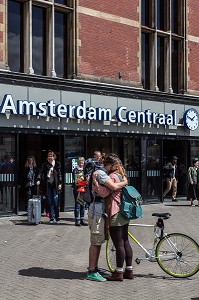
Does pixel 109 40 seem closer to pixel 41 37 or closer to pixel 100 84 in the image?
pixel 100 84

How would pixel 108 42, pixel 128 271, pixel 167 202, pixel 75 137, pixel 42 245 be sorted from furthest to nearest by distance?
pixel 167 202 → pixel 108 42 → pixel 75 137 → pixel 42 245 → pixel 128 271

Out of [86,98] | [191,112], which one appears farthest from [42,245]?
[191,112]

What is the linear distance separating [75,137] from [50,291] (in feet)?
31.4

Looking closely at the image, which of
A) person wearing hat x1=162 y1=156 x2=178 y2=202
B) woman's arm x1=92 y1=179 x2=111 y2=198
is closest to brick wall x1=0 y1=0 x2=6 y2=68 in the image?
person wearing hat x1=162 y1=156 x2=178 y2=202

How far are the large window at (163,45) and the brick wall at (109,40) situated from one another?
932 mm

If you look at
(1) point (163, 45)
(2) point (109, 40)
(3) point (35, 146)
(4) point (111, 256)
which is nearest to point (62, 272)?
(4) point (111, 256)

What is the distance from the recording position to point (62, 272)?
767 cm

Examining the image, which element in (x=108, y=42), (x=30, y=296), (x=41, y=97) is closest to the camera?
(x=30, y=296)

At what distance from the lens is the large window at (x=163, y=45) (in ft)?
62.2

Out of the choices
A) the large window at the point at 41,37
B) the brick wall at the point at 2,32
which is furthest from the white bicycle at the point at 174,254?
the large window at the point at 41,37

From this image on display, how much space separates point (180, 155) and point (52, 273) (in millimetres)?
13384

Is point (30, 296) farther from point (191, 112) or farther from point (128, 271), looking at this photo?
point (191, 112)

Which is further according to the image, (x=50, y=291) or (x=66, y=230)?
(x=66, y=230)

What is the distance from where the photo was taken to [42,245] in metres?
9.93
